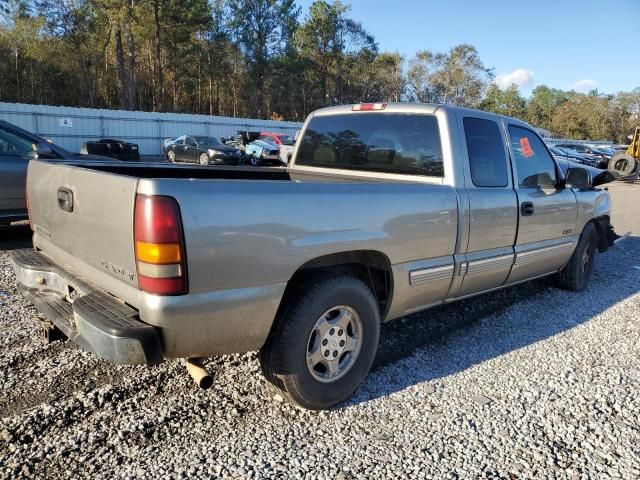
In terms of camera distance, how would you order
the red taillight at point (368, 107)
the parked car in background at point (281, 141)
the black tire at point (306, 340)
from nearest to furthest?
the black tire at point (306, 340)
the red taillight at point (368, 107)
the parked car in background at point (281, 141)

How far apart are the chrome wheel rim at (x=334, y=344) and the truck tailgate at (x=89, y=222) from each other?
1053 millimetres

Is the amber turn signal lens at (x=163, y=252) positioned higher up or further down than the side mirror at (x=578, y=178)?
further down

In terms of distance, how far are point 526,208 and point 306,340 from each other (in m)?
2.45

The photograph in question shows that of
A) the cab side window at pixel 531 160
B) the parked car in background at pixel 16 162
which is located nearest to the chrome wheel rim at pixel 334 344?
the cab side window at pixel 531 160

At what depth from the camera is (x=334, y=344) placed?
2.92 meters

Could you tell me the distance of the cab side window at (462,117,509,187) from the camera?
3.71m

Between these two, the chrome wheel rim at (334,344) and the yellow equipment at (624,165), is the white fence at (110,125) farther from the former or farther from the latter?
the chrome wheel rim at (334,344)

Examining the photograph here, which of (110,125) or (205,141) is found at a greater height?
(110,125)

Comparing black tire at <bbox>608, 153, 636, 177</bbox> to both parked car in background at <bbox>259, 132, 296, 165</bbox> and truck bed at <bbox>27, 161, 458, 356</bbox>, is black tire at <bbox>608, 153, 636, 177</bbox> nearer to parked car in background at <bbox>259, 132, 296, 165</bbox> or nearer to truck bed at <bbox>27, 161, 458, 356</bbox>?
parked car in background at <bbox>259, 132, 296, 165</bbox>

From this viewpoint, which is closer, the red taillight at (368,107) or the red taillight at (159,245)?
the red taillight at (159,245)

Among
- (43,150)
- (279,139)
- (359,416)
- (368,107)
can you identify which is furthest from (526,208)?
(279,139)

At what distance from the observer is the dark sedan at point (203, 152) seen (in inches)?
971

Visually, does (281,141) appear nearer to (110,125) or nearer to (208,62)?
(110,125)

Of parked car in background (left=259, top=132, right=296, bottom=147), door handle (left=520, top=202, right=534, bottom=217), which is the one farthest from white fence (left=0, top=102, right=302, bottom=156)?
door handle (left=520, top=202, right=534, bottom=217)
